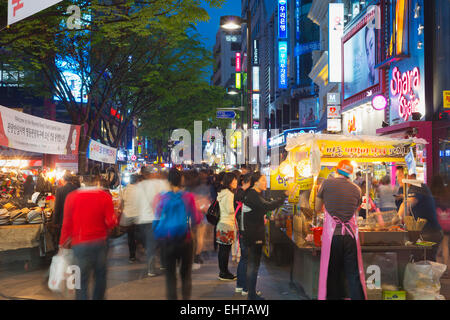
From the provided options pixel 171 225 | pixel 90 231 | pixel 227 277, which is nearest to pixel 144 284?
pixel 227 277

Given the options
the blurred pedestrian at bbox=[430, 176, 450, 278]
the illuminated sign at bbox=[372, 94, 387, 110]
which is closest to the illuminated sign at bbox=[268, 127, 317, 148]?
the illuminated sign at bbox=[372, 94, 387, 110]

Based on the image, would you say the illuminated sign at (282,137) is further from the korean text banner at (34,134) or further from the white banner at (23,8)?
the white banner at (23,8)

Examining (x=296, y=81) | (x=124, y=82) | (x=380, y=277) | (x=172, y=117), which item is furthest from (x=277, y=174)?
(x=296, y=81)

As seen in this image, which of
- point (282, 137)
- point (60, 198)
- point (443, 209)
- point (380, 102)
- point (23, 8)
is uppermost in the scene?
point (282, 137)

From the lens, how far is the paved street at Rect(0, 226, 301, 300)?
7809mm

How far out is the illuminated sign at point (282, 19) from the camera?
147ft

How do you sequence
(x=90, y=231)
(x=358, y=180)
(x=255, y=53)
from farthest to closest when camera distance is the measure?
(x=255, y=53) → (x=358, y=180) → (x=90, y=231)

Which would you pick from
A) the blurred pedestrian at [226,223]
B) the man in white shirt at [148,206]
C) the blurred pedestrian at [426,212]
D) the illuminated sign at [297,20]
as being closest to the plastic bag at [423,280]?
the blurred pedestrian at [426,212]

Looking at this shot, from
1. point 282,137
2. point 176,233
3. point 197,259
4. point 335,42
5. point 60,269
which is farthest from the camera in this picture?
point 282,137

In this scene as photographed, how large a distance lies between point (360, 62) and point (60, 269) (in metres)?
16.6

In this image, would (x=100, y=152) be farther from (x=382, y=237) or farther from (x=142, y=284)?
(x=382, y=237)

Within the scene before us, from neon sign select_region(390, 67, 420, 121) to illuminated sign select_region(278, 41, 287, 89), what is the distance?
98.3ft

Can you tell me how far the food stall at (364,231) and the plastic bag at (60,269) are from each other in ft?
12.7

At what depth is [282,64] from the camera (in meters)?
45.7
